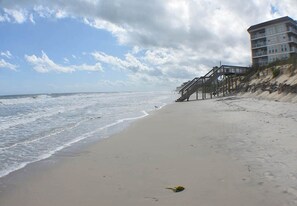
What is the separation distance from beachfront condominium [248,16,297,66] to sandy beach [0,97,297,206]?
60.1 metres

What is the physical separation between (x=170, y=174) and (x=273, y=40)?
233 ft

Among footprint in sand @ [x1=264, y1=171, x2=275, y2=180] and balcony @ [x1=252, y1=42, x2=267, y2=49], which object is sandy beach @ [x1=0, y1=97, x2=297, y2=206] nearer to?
footprint in sand @ [x1=264, y1=171, x2=275, y2=180]

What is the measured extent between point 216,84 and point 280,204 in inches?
1787

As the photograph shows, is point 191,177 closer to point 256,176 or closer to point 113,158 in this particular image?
point 256,176

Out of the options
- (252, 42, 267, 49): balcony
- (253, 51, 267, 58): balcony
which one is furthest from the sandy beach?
(252, 42, 267, 49): balcony

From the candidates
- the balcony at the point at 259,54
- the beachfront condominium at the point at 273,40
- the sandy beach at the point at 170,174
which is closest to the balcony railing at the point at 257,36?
the beachfront condominium at the point at 273,40

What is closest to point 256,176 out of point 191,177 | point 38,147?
point 191,177

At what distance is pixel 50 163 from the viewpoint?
25.9ft

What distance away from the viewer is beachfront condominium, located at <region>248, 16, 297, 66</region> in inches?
2655

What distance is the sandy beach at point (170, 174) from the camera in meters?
4.83

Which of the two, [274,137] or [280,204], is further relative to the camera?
[274,137]

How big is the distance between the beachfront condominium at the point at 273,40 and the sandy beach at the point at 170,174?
60.1 m

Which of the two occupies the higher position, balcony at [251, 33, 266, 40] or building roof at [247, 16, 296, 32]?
building roof at [247, 16, 296, 32]

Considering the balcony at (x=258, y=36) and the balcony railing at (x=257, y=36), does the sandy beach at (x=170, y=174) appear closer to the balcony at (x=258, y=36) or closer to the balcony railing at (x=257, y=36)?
the balcony at (x=258, y=36)
